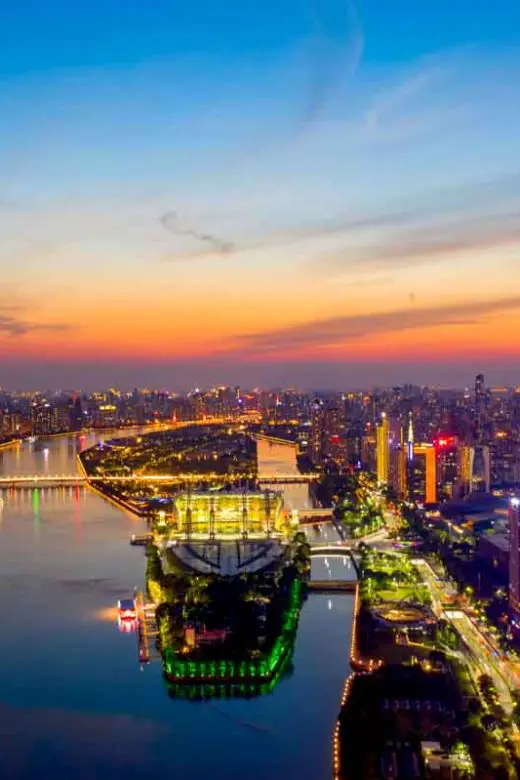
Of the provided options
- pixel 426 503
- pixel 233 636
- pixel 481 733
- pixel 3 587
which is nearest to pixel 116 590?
pixel 3 587

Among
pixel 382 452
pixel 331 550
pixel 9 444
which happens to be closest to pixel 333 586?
pixel 331 550

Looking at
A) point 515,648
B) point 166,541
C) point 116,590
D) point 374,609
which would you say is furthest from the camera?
point 166,541

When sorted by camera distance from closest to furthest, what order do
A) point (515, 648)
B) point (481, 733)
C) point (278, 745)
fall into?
point (481, 733)
point (278, 745)
point (515, 648)

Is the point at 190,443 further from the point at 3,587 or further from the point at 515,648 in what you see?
the point at 515,648

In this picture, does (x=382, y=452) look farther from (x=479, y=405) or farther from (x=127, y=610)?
(x=127, y=610)

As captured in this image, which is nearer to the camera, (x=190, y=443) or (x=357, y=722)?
(x=357, y=722)

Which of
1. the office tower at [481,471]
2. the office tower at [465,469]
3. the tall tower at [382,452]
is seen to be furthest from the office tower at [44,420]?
the office tower at [481,471]

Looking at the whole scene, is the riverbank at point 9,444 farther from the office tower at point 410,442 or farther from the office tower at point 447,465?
the office tower at point 447,465
